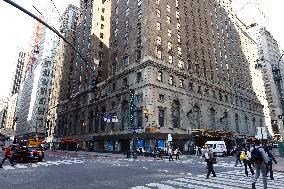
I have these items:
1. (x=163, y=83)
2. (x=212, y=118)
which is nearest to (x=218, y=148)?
(x=163, y=83)

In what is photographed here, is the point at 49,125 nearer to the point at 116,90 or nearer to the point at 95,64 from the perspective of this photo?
the point at 95,64

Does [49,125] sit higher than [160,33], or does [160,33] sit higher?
[160,33]

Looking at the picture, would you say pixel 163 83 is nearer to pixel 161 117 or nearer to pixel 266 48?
pixel 161 117

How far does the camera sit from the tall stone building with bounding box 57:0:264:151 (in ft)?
144

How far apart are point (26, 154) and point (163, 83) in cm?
2754

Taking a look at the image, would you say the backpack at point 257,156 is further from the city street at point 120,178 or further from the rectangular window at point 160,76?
the rectangular window at point 160,76

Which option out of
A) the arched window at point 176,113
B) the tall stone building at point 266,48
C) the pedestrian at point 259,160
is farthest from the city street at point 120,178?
the tall stone building at point 266,48

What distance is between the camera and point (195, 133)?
155 ft

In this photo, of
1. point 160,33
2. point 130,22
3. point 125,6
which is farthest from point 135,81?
point 125,6

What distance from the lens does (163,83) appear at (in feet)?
149

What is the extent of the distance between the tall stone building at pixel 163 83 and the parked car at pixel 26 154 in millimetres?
12752

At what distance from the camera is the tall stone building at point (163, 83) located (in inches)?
1729

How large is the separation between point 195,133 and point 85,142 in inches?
1066

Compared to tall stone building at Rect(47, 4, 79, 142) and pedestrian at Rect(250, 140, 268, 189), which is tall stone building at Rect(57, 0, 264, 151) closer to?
tall stone building at Rect(47, 4, 79, 142)
